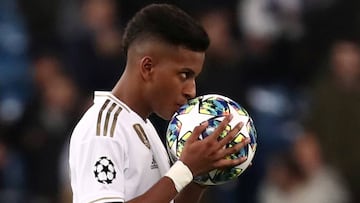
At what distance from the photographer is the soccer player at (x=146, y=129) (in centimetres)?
567

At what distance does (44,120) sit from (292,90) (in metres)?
2.58

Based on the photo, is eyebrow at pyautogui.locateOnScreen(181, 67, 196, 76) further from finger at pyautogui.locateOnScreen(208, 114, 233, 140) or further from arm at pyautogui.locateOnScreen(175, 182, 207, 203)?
arm at pyautogui.locateOnScreen(175, 182, 207, 203)

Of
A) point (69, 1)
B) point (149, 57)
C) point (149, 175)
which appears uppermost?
point (149, 57)

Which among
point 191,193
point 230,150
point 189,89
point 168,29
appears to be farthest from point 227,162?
point 168,29

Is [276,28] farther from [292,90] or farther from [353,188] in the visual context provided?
[353,188]

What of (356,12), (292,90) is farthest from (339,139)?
(356,12)

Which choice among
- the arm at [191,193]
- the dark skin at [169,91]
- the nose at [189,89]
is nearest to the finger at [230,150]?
the dark skin at [169,91]

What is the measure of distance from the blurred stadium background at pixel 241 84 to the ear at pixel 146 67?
4.68 metres

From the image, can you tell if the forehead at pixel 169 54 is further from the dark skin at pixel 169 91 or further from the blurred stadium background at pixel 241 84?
the blurred stadium background at pixel 241 84

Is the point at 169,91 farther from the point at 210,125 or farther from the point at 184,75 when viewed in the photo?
the point at 210,125

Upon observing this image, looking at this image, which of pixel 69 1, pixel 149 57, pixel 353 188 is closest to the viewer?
pixel 149 57

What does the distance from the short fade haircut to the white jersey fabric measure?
13.4 inches

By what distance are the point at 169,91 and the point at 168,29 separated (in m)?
0.28

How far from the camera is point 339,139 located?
11578 millimetres
